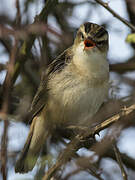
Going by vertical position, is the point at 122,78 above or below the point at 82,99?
above

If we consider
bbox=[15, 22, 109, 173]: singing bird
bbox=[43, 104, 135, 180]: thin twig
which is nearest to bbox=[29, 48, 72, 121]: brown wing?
bbox=[15, 22, 109, 173]: singing bird

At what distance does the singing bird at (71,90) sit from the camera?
3.59m

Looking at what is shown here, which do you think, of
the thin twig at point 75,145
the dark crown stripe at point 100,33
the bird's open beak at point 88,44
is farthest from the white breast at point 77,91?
the thin twig at point 75,145

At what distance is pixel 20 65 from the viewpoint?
3691 millimetres

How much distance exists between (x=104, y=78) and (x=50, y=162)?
1387 millimetres

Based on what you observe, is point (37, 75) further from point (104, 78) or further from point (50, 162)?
point (50, 162)

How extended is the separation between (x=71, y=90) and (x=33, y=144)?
0.80 meters

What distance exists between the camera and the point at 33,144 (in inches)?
153

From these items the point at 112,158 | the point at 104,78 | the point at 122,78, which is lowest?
the point at 112,158

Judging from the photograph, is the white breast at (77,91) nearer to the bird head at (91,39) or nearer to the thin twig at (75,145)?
the bird head at (91,39)

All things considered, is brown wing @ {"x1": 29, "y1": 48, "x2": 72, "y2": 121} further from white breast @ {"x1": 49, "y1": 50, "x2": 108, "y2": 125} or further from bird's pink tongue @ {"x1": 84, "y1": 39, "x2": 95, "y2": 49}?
bird's pink tongue @ {"x1": 84, "y1": 39, "x2": 95, "y2": 49}

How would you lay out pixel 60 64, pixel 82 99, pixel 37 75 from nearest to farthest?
pixel 82 99
pixel 60 64
pixel 37 75

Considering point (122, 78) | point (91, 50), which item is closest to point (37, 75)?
point (91, 50)

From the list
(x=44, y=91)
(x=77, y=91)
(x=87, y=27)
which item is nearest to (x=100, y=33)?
(x=87, y=27)
